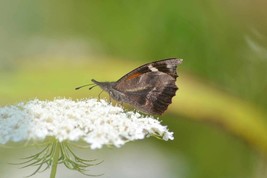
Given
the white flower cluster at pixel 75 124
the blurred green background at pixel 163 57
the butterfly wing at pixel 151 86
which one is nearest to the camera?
the white flower cluster at pixel 75 124

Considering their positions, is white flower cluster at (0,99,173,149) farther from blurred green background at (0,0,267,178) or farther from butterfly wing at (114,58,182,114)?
blurred green background at (0,0,267,178)

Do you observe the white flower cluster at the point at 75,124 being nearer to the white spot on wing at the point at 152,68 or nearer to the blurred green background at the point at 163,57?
the white spot on wing at the point at 152,68

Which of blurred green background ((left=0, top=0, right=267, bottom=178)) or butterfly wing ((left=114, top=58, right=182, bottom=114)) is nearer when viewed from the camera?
butterfly wing ((left=114, top=58, right=182, bottom=114))

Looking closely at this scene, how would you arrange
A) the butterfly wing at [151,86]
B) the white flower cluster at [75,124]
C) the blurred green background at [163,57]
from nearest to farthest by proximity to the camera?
the white flower cluster at [75,124], the butterfly wing at [151,86], the blurred green background at [163,57]

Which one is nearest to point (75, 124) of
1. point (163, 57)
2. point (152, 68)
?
point (152, 68)

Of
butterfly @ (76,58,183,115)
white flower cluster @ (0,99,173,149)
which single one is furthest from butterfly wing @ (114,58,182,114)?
white flower cluster @ (0,99,173,149)

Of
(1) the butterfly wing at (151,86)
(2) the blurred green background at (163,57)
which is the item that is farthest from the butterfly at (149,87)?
(2) the blurred green background at (163,57)

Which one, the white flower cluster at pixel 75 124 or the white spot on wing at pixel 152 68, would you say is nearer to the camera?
the white flower cluster at pixel 75 124
